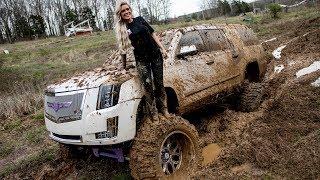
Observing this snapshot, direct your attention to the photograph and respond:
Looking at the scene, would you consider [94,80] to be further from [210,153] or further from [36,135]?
[36,135]

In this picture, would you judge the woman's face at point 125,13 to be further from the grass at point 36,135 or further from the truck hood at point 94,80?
the grass at point 36,135

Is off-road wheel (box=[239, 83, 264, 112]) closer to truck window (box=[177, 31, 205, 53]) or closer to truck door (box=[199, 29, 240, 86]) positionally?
truck door (box=[199, 29, 240, 86])

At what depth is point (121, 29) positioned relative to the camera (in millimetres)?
5266

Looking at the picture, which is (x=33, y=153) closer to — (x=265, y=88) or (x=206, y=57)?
(x=206, y=57)

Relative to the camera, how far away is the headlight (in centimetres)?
491

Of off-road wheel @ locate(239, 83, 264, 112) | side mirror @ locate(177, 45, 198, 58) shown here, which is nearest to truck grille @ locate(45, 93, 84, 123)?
side mirror @ locate(177, 45, 198, 58)

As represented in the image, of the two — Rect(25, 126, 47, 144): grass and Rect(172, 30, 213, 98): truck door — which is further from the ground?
Rect(172, 30, 213, 98): truck door

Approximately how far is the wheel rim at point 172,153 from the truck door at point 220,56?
149 cm

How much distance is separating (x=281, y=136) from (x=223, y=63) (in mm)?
1731

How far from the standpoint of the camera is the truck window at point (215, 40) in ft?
22.8

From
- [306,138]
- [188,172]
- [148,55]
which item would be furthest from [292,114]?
[148,55]

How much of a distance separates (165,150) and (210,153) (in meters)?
1.11

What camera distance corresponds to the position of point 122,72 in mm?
5383

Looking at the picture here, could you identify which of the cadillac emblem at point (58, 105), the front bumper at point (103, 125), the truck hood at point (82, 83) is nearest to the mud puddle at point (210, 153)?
the front bumper at point (103, 125)
